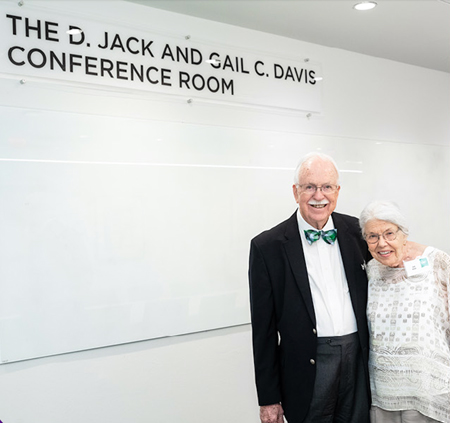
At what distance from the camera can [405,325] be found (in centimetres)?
204

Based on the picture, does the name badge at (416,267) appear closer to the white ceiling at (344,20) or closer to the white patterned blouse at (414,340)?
the white patterned blouse at (414,340)

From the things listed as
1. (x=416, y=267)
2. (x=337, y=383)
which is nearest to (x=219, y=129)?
(x=416, y=267)

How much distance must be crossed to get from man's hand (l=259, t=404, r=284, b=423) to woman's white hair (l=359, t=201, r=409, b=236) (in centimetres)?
86

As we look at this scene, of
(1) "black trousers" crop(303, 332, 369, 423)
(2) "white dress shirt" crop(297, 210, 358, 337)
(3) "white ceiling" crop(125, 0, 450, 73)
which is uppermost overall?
(3) "white ceiling" crop(125, 0, 450, 73)

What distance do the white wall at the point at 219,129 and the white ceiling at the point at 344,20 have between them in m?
0.10

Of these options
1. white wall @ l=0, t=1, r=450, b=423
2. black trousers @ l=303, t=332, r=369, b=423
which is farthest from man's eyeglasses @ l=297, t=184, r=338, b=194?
white wall @ l=0, t=1, r=450, b=423

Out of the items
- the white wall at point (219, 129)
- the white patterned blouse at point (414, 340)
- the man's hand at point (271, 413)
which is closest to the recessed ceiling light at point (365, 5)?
the white wall at point (219, 129)

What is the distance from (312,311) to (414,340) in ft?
1.34

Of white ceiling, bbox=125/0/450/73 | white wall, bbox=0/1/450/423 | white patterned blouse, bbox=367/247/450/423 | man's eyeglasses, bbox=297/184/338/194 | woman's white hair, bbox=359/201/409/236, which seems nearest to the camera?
white patterned blouse, bbox=367/247/450/423

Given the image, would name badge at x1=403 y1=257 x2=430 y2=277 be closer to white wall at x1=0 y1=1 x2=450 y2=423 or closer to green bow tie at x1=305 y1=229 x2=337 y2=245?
green bow tie at x1=305 y1=229 x2=337 y2=245

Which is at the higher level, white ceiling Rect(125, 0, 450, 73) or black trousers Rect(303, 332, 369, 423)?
white ceiling Rect(125, 0, 450, 73)

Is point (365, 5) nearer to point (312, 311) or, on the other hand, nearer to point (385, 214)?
point (385, 214)

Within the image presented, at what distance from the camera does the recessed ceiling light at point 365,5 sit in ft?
10.7

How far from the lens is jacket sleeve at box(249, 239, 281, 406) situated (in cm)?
228
